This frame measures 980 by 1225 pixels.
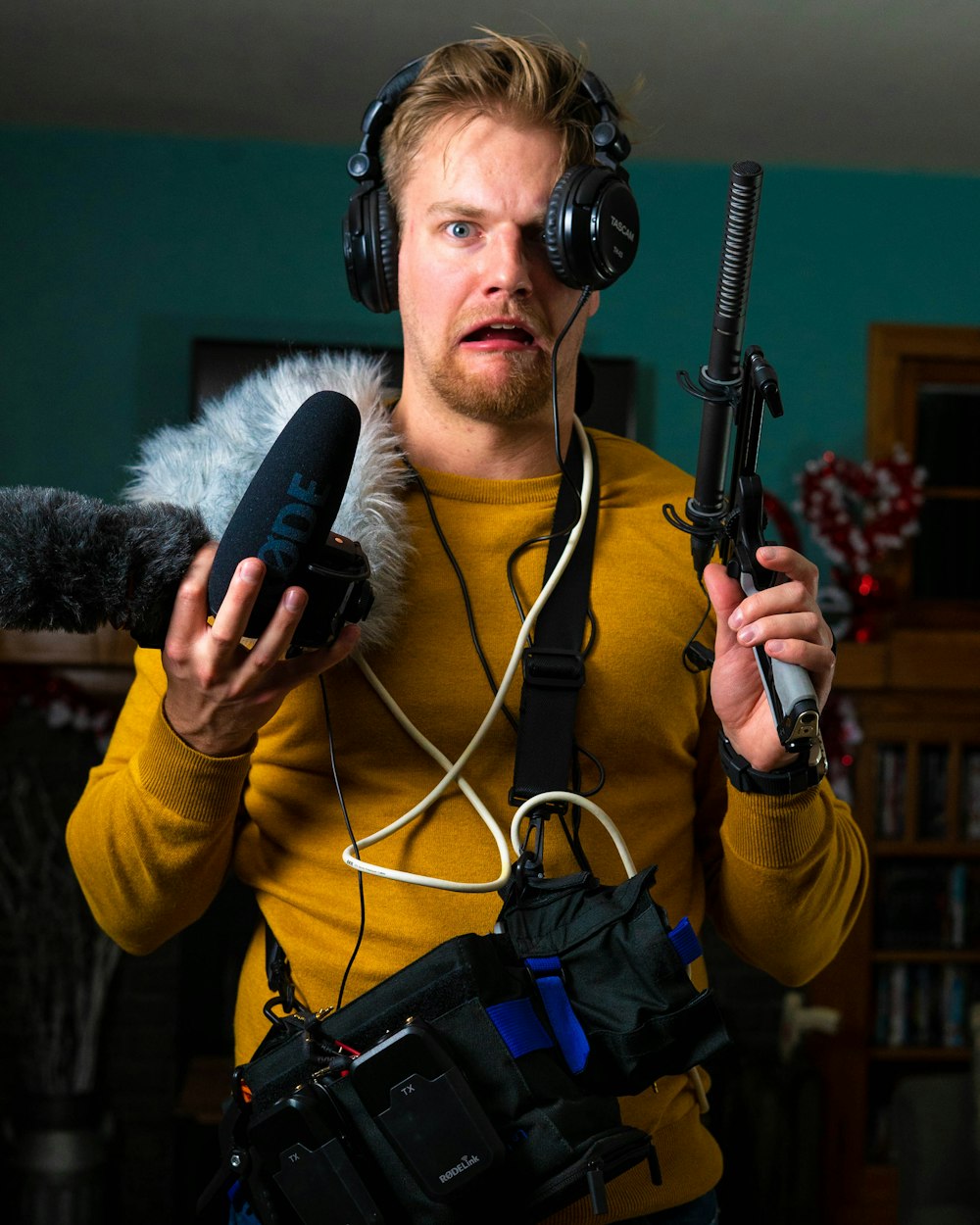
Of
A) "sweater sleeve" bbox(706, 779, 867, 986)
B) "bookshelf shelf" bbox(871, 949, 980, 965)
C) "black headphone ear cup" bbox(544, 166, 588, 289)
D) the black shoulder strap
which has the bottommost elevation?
"bookshelf shelf" bbox(871, 949, 980, 965)

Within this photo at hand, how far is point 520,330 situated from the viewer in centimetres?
112

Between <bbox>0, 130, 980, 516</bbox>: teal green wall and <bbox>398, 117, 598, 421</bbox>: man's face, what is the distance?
244 centimetres

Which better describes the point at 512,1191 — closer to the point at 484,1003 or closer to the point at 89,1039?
the point at 484,1003

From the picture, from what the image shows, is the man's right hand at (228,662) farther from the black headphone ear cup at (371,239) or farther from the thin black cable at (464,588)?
the black headphone ear cup at (371,239)

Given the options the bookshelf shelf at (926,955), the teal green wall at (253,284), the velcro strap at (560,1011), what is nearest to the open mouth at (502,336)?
the velcro strap at (560,1011)

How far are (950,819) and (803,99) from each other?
2048 mm

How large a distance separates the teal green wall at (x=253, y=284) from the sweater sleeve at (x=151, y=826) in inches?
101

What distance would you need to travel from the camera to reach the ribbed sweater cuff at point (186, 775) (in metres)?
0.96

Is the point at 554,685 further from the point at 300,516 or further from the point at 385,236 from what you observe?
the point at 385,236

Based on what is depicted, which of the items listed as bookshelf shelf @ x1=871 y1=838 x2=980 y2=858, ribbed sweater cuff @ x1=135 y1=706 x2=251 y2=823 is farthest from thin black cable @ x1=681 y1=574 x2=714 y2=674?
bookshelf shelf @ x1=871 y1=838 x2=980 y2=858

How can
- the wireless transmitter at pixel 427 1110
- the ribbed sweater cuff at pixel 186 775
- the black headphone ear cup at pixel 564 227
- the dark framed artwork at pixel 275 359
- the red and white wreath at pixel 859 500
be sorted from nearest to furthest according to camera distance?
the wireless transmitter at pixel 427 1110 < the ribbed sweater cuff at pixel 186 775 < the black headphone ear cup at pixel 564 227 < the dark framed artwork at pixel 275 359 < the red and white wreath at pixel 859 500

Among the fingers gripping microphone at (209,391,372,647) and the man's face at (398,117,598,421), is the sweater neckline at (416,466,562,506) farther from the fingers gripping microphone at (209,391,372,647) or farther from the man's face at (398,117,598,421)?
the fingers gripping microphone at (209,391,372,647)

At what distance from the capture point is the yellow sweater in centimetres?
103

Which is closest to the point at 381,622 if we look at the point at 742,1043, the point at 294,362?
the point at 294,362
